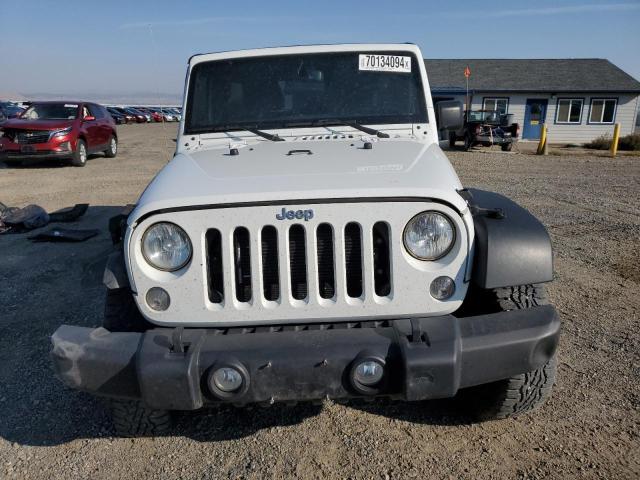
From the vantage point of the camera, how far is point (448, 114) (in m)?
3.83

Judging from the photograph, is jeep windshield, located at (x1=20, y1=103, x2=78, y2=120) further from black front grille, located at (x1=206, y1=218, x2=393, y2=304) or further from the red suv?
black front grille, located at (x1=206, y1=218, x2=393, y2=304)

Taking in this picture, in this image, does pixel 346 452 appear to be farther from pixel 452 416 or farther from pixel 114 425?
pixel 114 425

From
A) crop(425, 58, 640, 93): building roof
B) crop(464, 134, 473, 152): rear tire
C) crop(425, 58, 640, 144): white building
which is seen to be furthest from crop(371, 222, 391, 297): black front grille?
crop(425, 58, 640, 93): building roof

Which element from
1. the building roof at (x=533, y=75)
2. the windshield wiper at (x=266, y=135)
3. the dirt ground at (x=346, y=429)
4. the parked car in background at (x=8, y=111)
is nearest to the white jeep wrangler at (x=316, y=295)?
the dirt ground at (x=346, y=429)

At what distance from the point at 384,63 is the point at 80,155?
11990mm

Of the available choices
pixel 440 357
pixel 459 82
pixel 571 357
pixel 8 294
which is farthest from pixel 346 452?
pixel 459 82

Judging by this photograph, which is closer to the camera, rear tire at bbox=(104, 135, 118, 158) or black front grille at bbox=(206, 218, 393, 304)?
black front grille at bbox=(206, 218, 393, 304)

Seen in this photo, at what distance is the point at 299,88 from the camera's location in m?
3.71

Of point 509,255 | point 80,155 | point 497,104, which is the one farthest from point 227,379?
point 497,104

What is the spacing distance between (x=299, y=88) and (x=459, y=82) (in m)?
26.5

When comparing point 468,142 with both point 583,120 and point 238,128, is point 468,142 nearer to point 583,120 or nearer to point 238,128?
point 583,120

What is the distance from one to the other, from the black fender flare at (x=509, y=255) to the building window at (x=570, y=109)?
2798cm

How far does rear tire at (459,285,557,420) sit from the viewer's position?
8.43 ft

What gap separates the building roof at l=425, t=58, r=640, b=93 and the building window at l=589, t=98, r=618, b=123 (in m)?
0.79
